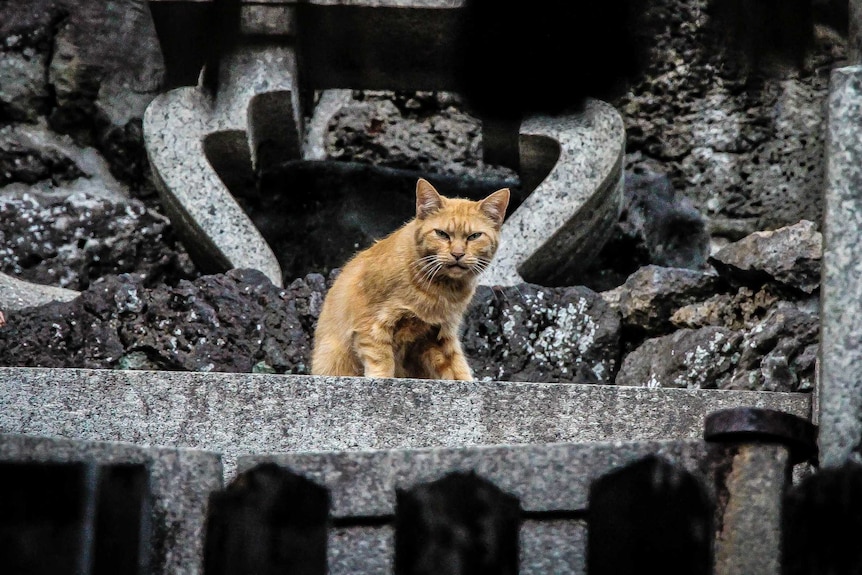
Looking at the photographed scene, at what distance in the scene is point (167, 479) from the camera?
9.06 feet

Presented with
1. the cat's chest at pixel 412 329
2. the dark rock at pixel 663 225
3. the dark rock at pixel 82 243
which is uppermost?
the dark rock at pixel 663 225

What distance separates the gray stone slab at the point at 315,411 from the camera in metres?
3.75

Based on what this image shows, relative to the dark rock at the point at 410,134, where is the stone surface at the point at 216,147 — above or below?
below

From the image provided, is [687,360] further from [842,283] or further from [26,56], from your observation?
[26,56]

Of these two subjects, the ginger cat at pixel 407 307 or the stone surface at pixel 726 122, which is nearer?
the ginger cat at pixel 407 307

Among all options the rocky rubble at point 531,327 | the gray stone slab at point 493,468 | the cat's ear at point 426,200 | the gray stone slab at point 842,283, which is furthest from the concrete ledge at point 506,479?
the cat's ear at point 426,200

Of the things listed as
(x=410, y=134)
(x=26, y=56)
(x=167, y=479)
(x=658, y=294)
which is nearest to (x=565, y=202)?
(x=658, y=294)

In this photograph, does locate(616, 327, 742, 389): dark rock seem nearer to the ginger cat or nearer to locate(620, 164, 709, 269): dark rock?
the ginger cat

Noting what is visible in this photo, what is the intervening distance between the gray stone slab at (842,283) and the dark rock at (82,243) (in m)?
3.77

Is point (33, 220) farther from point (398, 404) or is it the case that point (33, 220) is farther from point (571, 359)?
point (398, 404)

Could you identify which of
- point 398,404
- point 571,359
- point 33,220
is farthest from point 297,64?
point 398,404

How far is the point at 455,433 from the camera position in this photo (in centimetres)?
379

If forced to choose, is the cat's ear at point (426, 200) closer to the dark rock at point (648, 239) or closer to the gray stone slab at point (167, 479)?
the dark rock at point (648, 239)

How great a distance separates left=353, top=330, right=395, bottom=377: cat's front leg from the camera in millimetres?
5160
